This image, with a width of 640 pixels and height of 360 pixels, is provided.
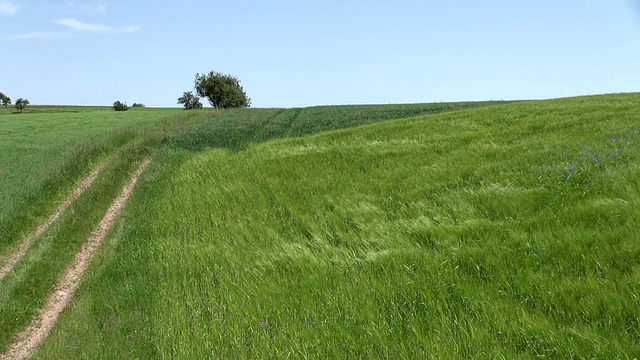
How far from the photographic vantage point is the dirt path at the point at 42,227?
1010cm

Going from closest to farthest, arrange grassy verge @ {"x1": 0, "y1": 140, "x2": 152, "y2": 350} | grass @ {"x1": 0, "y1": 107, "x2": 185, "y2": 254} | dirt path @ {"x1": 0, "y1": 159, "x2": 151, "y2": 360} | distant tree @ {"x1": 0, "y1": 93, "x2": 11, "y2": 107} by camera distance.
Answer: dirt path @ {"x1": 0, "y1": 159, "x2": 151, "y2": 360} < grassy verge @ {"x1": 0, "y1": 140, "x2": 152, "y2": 350} < grass @ {"x1": 0, "y1": 107, "x2": 185, "y2": 254} < distant tree @ {"x1": 0, "y1": 93, "x2": 11, "y2": 107}

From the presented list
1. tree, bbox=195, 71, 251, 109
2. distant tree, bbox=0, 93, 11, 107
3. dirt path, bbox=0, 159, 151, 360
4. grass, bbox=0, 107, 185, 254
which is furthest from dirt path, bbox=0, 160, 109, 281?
distant tree, bbox=0, 93, 11, 107

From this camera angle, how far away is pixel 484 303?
509 centimetres

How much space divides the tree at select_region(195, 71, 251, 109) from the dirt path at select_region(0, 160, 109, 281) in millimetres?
69829

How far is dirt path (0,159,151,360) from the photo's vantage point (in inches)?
265

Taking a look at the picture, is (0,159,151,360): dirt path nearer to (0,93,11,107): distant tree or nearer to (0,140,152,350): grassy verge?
(0,140,152,350): grassy verge

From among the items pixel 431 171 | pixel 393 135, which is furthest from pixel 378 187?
pixel 393 135

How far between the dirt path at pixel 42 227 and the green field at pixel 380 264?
1.55ft

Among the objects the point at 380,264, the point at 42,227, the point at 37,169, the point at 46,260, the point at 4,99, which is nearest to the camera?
the point at 380,264

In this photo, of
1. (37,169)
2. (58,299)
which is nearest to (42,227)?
(58,299)

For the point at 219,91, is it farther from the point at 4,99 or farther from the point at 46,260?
the point at 4,99

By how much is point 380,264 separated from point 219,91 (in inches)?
3335

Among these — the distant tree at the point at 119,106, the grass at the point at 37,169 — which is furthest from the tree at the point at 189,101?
the grass at the point at 37,169

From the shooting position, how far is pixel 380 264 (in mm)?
6578
